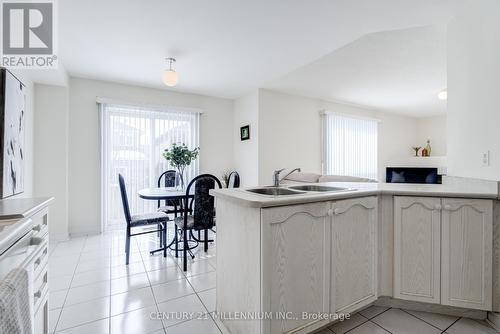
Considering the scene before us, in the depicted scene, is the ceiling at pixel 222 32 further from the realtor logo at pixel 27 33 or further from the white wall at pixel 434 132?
the white wall at pixel 434 132

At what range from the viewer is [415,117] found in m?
6.86

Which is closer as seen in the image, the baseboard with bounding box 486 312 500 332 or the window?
the baseboard with bounding box 486 312 500 332

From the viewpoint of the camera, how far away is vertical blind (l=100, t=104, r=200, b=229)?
386 centimetres

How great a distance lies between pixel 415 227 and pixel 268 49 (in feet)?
7.78

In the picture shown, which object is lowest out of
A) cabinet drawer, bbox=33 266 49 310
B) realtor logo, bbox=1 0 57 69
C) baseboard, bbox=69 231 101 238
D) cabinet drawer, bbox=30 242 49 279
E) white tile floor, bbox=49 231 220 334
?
white tile floor, bbox=49 231 220 334

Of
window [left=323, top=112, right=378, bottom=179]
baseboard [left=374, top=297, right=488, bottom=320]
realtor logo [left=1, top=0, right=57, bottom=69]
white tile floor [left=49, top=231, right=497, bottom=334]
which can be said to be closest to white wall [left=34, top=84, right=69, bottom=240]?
white tile floor [left=49, top=231, right=497, bottom=334]

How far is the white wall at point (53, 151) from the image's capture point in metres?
3.33

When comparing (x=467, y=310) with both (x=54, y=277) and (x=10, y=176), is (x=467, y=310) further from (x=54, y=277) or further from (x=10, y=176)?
(x=10, y=176)

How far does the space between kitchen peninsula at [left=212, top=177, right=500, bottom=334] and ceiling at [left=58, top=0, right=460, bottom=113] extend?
1.58 meters

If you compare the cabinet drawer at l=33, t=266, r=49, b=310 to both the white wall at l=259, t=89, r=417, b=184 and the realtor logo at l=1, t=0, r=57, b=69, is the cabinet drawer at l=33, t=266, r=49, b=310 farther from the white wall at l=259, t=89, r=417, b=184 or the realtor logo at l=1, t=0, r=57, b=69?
the white wall at l=259, t=89, r=417, b=184

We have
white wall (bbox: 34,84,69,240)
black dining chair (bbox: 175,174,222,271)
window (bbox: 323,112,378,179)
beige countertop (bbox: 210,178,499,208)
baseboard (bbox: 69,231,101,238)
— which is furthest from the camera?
window (bbox: 323,112,378,179)

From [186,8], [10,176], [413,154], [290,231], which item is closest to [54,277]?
[10,176]

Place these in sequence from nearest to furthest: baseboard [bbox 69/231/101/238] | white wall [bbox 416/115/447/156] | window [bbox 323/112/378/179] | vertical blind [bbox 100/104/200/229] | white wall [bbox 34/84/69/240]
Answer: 1. white wall [bbox 34/84/69/240]
2. baseboard [bbox 69/231/101/238]
3. vertical blind [bbox 100/104/200/229]
4. window [bbox 323/112/378/179]
5. white wall [bbox 416/115/447/156]

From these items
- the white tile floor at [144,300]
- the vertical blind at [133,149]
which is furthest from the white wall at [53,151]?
the white tile floor at [144,300]
